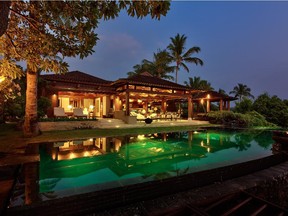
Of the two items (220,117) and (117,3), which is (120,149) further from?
(220,117)

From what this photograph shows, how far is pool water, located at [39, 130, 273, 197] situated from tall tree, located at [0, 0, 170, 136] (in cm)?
305

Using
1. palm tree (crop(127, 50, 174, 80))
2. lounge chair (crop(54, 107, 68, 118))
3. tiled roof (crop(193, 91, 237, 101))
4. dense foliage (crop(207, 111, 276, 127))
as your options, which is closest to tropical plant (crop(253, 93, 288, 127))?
dense foliage (crop(207, 111, 276, 127))

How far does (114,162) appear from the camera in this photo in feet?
20.2

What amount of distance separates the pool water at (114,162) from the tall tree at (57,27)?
3.05 metres

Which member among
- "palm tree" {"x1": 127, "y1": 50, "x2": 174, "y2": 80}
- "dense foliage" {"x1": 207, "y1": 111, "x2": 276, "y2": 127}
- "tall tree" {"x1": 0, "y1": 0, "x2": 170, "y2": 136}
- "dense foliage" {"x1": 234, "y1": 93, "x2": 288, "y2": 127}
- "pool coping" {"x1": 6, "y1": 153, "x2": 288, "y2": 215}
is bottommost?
"pool coping" {"x1": 6, "y1": 153, "x2": 288, "y2": 215}

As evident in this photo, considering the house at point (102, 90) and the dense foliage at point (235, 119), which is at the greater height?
the house at point (102, 90)

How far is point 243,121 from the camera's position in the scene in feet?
56.9

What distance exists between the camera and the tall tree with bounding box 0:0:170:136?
131 inches

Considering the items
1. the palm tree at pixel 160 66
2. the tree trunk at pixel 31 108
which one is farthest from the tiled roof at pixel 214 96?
the tree trunk at pixel 31 108

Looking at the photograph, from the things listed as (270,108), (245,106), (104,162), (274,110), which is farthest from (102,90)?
(274,110)

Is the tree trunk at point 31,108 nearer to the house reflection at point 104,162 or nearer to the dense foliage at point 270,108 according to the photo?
the house reflection at point 104,162

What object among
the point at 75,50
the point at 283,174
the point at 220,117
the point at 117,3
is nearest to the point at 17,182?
the point at 75,50

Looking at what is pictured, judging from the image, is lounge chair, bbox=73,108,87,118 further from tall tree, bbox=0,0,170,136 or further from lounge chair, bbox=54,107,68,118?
tall tree, bbox=0,0,170,136

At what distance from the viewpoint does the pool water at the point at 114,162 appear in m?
4.21
